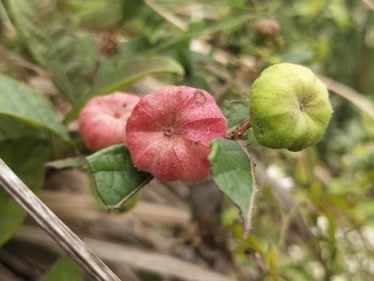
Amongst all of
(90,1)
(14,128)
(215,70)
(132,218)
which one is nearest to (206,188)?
(132,218)

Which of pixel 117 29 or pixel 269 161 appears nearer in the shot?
pixel 117 29

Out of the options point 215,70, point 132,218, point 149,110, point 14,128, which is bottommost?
point 132,218

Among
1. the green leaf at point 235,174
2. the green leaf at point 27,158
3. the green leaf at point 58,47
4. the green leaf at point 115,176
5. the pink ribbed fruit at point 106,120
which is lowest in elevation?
the green leaf at point 27,158

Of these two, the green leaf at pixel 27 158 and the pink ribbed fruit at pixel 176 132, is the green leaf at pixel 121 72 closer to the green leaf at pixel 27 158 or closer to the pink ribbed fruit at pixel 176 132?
the green leaf at pixel 27 158

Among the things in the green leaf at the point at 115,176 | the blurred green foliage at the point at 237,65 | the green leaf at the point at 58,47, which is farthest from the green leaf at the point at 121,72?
the green leaf at the point at 115,176

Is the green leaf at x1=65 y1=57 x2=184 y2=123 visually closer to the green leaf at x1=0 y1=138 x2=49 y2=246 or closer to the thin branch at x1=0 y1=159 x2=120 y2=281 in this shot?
the green leaf at x1=0 y1=138 x2=49 y2=246

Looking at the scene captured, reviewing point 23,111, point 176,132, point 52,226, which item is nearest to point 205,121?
point 176,132

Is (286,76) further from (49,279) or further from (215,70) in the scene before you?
(215,70)
